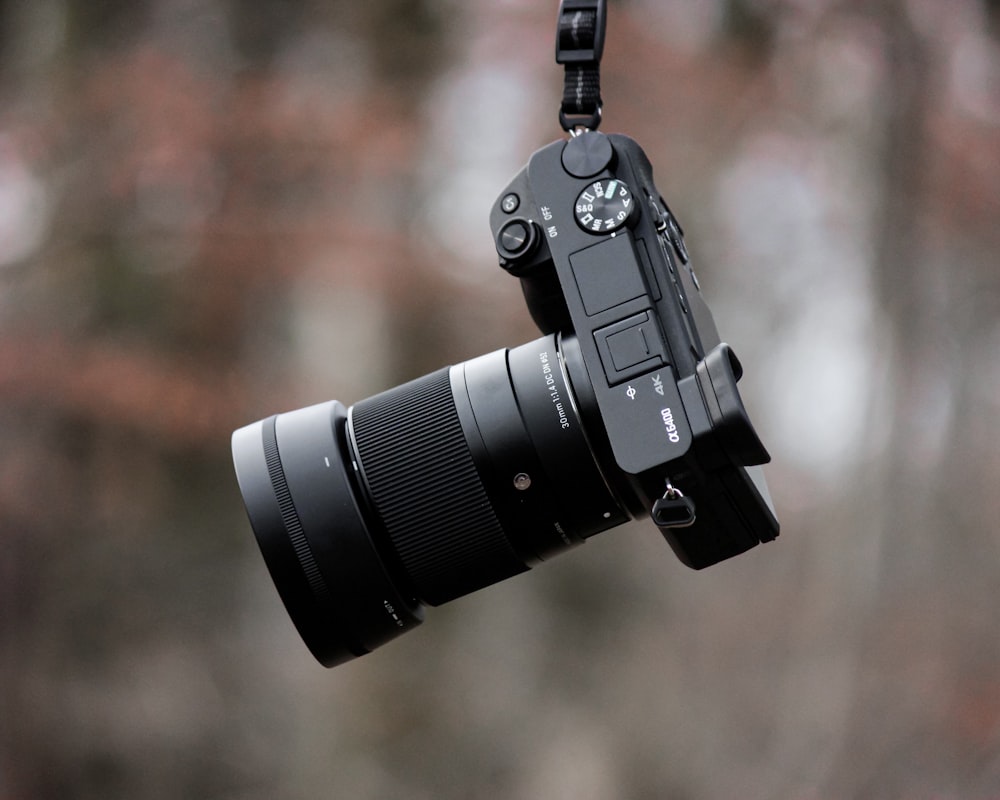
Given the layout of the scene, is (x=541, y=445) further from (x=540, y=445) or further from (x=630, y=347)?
(x=630, y=347)

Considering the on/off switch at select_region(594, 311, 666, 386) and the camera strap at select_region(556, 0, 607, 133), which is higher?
the camera strap at select_region(556, 0, 607, 133)

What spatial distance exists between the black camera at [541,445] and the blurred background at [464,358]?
7.37 feet

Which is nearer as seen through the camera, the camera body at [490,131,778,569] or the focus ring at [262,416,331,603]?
the camera body at [490,131,778,569]

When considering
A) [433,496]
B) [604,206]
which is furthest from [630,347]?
[433,496]

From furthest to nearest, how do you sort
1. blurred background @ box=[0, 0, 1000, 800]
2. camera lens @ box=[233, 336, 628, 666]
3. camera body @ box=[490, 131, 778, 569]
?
blurred background @ box=[0, 0, 1000, 800] → camera lens @ box=[233, 336, 628, 666] → camera body @ box=[490, 131, 778, 569]

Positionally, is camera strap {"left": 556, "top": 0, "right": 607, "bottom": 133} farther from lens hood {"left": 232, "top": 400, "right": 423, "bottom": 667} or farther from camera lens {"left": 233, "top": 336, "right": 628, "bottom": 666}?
lens hood {"left": 232, "top": 400, "right": 423, "bottom": 667}

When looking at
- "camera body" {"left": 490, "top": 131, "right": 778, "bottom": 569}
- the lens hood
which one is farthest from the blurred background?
"camera body" {"left": 490, "top": 131, "right": 778, "bottom": 569}

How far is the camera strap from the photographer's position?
125 centimetres

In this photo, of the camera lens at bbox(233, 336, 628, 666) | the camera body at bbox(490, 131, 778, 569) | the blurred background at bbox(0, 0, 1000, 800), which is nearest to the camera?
the camera body at bbox(490, 131, 778, 569)

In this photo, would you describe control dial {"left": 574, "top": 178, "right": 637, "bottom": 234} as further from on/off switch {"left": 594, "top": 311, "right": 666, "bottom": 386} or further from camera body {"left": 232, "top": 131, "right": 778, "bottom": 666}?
on/off switch {"left": 594, "top": 311, "right": 666, "bottom": 386}

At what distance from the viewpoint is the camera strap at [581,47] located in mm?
1253

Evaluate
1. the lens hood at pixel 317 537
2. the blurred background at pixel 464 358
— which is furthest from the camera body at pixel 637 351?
the blurred background at pixel 464 358

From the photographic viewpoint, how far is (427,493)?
139 cm

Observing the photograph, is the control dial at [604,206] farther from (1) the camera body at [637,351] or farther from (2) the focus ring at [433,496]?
(2) the focus ring at [433,496]
